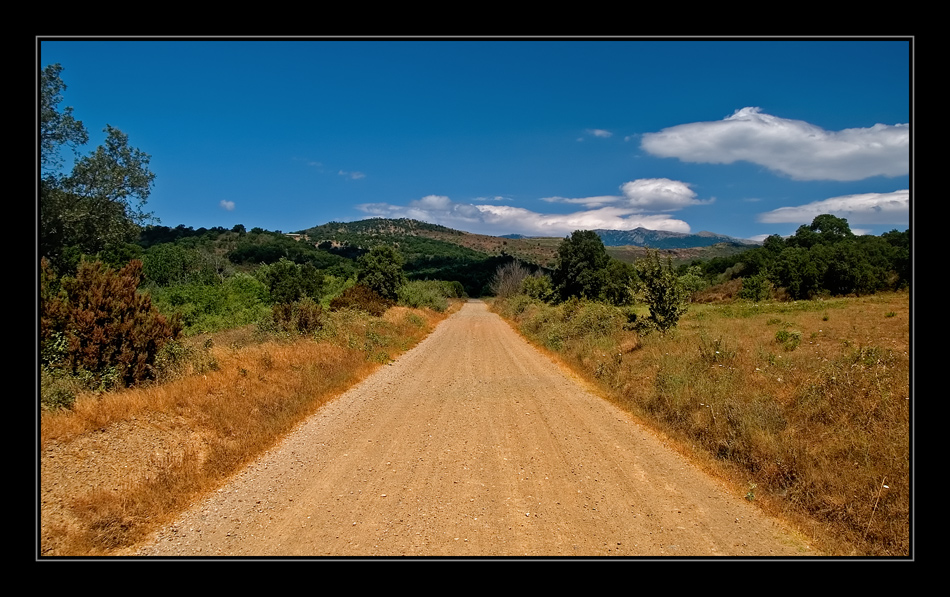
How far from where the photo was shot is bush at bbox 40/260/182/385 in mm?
7574

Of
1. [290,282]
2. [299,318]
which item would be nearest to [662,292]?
[299,318]

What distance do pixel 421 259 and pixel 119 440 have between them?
13757cm

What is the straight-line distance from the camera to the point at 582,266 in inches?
1325

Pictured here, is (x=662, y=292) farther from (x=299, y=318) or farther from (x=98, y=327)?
(x=98, y=327)

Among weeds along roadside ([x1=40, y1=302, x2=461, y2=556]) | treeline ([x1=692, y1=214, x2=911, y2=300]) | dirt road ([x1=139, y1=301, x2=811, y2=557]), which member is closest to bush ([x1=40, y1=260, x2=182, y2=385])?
weeds along roadside ([x1=40, y1=302, x2=461, y2=556])

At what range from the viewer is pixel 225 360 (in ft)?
33.8

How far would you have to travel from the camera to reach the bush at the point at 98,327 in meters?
7.57

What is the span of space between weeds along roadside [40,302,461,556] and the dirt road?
36 centimetres

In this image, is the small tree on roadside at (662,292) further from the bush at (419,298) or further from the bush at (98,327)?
the bush at (419,298)

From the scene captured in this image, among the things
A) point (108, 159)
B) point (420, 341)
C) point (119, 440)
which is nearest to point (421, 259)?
point (420, 341)

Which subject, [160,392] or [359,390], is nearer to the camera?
[160,392]

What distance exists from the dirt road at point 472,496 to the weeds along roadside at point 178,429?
1.18 feet

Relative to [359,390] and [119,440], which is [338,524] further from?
[359,390]

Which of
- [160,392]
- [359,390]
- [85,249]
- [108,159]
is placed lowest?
[359,390]
